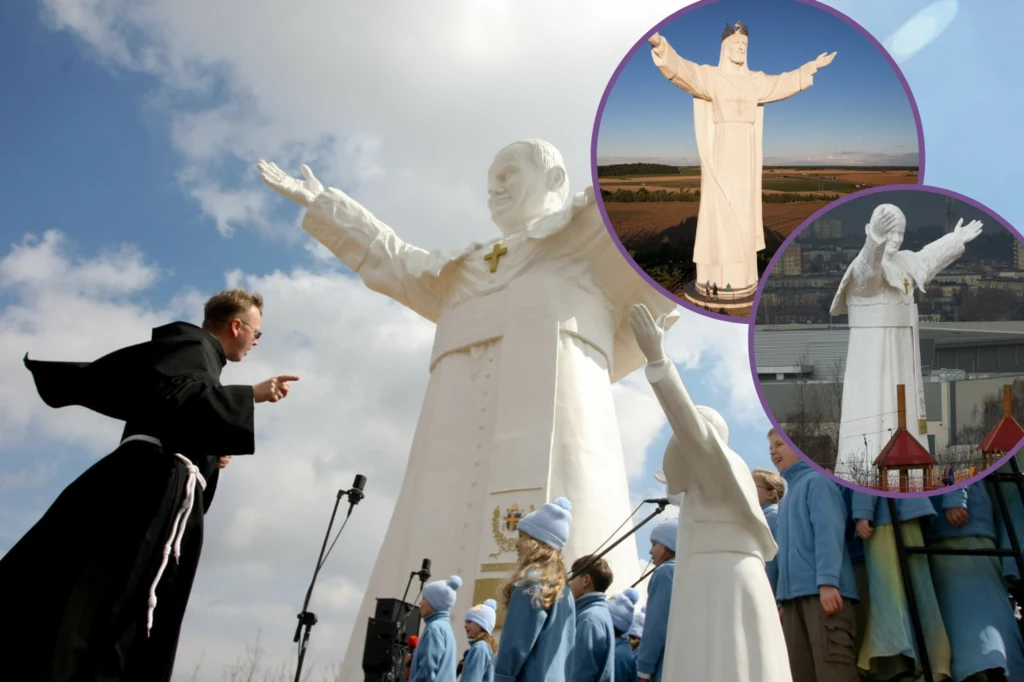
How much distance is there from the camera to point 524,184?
11.7m

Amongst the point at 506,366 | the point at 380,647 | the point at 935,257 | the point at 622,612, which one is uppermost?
the point at 506,366

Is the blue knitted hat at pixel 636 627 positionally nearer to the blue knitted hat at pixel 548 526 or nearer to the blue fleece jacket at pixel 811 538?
the blue fleece jacket at pixel 811 538

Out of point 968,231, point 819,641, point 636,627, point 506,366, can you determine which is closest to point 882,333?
point 968,231

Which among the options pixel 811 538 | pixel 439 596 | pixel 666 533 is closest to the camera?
pixel 811 538

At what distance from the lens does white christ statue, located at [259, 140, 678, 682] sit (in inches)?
388

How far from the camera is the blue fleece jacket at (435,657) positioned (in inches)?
263

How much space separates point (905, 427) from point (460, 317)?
21.5 feet

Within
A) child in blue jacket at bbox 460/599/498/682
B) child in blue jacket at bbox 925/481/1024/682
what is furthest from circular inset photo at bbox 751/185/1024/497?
child in blue jacket at bbox 460/599/498/682

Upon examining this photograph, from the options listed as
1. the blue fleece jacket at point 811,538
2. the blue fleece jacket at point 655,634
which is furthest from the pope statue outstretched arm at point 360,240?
the blue fleece jacket at point 655,634

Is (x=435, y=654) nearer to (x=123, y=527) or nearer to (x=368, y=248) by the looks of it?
(x=123, y=527)

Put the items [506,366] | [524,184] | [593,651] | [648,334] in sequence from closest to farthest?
[648,334] < [593,651] < [506,366] < [524,184]

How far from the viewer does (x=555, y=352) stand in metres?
10.5

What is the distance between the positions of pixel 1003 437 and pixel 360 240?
788cm

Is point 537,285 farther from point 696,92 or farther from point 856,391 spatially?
point 856,391
